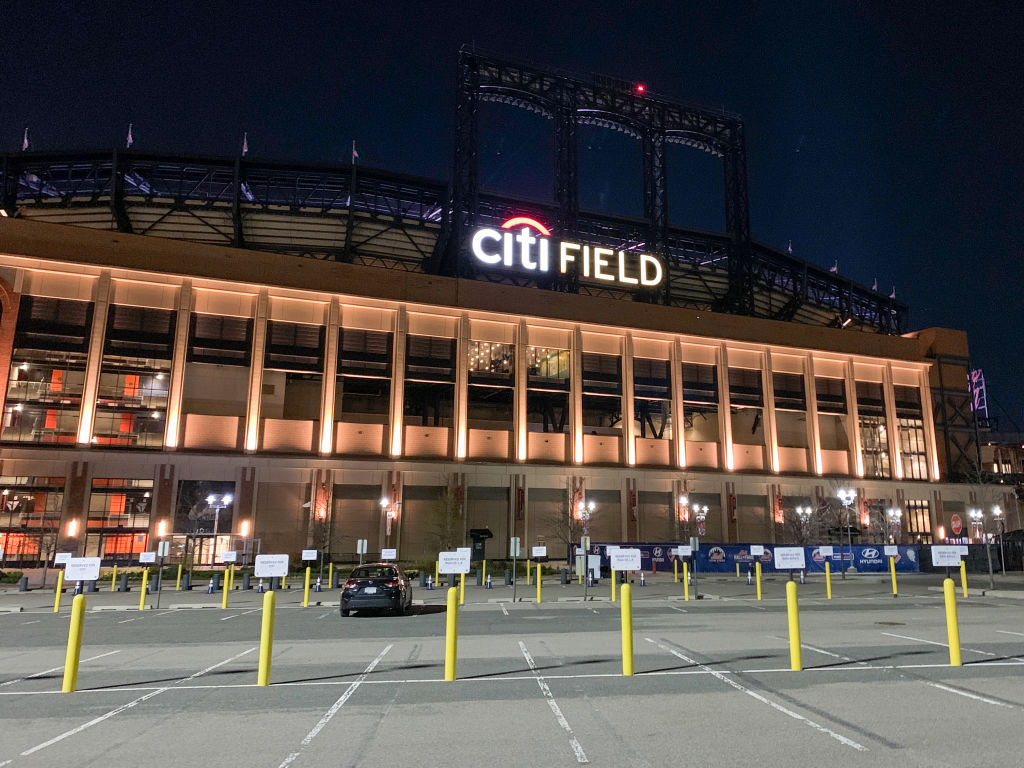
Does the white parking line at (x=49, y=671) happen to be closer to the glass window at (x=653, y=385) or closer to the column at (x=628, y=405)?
the column at (x=628, y=405)

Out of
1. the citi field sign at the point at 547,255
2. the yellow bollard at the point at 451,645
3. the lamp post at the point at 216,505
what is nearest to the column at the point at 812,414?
the citi field sign at the point at 547,255

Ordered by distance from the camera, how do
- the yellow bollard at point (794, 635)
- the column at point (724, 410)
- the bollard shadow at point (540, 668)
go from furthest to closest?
the column at point (724, 410), the bollard shadow at point (540, 668), the yellow bollard at point (794, 635)

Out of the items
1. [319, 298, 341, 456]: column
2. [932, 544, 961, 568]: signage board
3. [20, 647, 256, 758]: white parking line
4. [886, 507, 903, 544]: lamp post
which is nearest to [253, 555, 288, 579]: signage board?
[20, 647, 256, 758]: white parking line

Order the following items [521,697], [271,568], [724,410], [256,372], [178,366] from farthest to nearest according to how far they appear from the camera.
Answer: [724,410], [256,372], [178,366], [271,568], [521,697]

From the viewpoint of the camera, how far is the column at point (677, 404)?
6353cm

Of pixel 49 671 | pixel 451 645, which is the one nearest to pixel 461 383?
pixel 49 671

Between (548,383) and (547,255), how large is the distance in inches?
472

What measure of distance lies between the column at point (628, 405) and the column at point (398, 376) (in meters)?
19.7

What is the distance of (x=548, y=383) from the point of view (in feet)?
203

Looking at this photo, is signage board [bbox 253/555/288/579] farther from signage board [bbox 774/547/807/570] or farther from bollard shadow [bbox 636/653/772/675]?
signage board [bbox 774/547/807/570]

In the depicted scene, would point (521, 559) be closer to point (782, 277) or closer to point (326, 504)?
point (326, 504)

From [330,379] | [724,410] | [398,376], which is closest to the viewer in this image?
[330,379]

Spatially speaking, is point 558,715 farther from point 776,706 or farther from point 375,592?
point 375,592

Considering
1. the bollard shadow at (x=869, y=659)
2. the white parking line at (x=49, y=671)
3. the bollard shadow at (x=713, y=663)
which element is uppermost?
the bollard shadow at (x=869, y=659)
